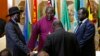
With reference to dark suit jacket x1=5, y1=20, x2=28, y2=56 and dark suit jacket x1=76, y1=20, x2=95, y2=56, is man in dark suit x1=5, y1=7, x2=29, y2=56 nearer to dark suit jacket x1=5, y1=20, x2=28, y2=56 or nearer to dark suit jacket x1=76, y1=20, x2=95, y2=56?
dark suit jacket x1=5, y1=20, x2=28, y2=56

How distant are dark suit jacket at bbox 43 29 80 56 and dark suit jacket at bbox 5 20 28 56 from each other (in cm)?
95

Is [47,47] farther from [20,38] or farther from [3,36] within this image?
[3,36]

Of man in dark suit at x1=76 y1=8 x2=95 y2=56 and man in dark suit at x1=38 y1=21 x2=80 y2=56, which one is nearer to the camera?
man in dark suit at x1=38 y1=21 x2=80 y2=56

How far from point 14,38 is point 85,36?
1120 mm

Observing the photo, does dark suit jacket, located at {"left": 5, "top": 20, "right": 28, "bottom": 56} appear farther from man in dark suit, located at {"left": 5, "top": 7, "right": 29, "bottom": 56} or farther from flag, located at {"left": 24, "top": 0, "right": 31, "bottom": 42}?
flag, located at {"left": 24, "top": 0, "right": 31, "bottom": 42}

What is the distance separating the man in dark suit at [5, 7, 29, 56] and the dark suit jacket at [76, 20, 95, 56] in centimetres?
87

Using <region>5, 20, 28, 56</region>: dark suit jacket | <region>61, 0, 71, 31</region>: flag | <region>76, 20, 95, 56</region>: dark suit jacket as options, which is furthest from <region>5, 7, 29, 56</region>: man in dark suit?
<region>61, 0, 71, 31</region>: flag

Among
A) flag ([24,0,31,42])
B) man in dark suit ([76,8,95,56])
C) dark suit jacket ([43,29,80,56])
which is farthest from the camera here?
flag ([24,0,31,42])

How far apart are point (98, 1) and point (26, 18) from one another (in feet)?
5.21

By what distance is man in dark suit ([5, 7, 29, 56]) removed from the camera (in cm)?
547

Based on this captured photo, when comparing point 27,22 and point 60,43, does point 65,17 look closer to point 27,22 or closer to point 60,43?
point 27,22

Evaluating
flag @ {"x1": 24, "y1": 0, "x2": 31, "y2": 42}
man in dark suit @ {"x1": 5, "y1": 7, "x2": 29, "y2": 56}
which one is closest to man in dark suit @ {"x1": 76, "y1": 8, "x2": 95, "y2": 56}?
man in dark suit @ {"x1": 5, "y1": 7, "x2": 29, "y2": 56}

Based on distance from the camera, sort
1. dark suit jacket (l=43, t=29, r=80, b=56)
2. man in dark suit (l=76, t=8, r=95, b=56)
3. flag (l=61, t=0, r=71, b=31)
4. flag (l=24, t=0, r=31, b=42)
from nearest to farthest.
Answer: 1. dark suit jacket (l=43, t=29, r=80, b=56)
2. man in dark suit (l=76, t=8, r=95, b=56)
3. flag (l=61, t=0, r=71, b=31)
4. flag (l=24, t=0, r=31, b=42)

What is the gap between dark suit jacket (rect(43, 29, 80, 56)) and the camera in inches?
183
